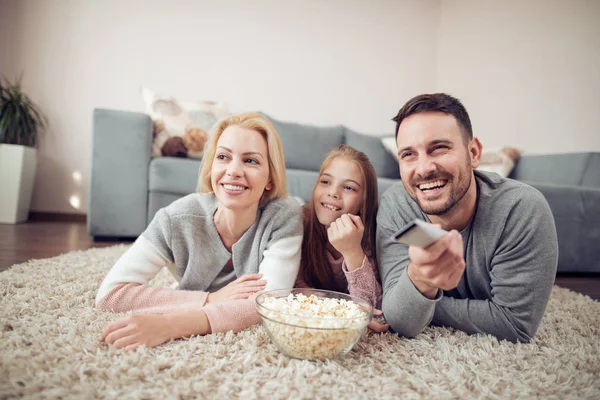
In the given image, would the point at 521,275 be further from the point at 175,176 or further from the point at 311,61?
the point at 311,61

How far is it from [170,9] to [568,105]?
3.33 meters

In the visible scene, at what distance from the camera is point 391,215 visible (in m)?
1.07

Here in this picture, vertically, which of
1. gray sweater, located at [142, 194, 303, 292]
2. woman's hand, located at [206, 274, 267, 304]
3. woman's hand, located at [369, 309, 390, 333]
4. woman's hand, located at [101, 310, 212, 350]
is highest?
gray sweater, located at [142, 194, 303, 292]

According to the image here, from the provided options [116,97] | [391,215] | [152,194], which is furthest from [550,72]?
[116,97]

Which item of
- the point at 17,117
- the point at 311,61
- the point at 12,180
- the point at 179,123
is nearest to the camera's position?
the point at 179,123

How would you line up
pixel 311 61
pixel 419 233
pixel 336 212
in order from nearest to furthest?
pixel 419 233 → pixel 336 212 → pixel 311 61

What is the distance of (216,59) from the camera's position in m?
3.46

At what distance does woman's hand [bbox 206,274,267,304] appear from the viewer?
0.98m

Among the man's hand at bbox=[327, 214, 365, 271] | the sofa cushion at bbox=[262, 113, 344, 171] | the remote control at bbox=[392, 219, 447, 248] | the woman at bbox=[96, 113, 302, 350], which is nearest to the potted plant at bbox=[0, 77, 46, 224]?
the sofa cushion at bbox=[262, 113, 344, 171]

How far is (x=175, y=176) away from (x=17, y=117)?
1644mm

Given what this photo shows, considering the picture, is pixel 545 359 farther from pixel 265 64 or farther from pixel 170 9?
pixel 170 9

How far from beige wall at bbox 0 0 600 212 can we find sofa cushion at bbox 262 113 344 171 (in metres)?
0.76

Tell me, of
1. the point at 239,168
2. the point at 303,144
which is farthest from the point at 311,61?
the point at 239,168

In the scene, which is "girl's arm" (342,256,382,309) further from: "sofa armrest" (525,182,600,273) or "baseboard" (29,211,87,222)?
"baseboard" (29,211,87,222)
